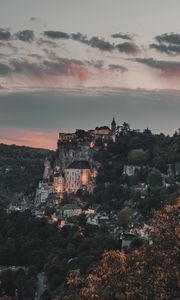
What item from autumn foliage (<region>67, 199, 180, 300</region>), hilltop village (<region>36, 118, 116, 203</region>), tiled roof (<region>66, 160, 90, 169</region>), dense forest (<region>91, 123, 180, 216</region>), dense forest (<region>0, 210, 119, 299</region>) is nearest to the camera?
autumn foliage (<region>67, 199, 180, 300</region>)

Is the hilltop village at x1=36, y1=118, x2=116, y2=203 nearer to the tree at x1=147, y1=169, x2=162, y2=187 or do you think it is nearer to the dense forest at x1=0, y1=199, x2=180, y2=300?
the dense forest at x1=0, y1=199, x2=180, y2=300

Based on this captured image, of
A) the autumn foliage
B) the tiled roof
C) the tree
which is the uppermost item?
the tiled roof

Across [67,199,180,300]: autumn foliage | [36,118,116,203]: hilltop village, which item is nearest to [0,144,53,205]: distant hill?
[36,118,116,203]: hilltop village

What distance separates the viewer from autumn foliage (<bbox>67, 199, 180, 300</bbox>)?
1445 centimetres

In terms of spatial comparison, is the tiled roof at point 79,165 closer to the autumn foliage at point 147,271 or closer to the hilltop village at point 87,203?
the hilltop village at point 87,203

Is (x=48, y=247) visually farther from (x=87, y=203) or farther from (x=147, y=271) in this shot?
(x=147, y=271)

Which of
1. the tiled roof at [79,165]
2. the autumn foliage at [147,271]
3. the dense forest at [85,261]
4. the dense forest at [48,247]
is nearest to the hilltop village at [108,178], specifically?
the tiled roof at [79,165]

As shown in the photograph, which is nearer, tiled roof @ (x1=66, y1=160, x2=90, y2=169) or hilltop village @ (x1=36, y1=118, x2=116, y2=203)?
hilltop village @ (x1=36, y1=118, x2=116, y2=203)

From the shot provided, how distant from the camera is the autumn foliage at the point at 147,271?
14.4 m

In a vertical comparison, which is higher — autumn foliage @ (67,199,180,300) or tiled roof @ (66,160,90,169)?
tiled roof @ (66,160,90,169)

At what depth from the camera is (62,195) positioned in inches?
3883

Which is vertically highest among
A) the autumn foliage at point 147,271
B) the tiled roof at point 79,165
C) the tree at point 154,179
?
the tiled roof at point 79,165

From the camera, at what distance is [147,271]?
15.1 m

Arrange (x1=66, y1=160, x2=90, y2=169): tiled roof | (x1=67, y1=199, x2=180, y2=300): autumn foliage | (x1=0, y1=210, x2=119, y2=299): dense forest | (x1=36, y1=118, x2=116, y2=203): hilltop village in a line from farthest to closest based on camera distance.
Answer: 1. (x1=66, y1=160, x2=90, y2=169): tiled roof
2. (x1=36, y1=118, x2=116, y2=203): hilltop village
3. (x1=0, y1=210, x2=119, y2=299): dense forest
4. (x1=67, y1=199, x2=180, y2=300): autumn foliage
